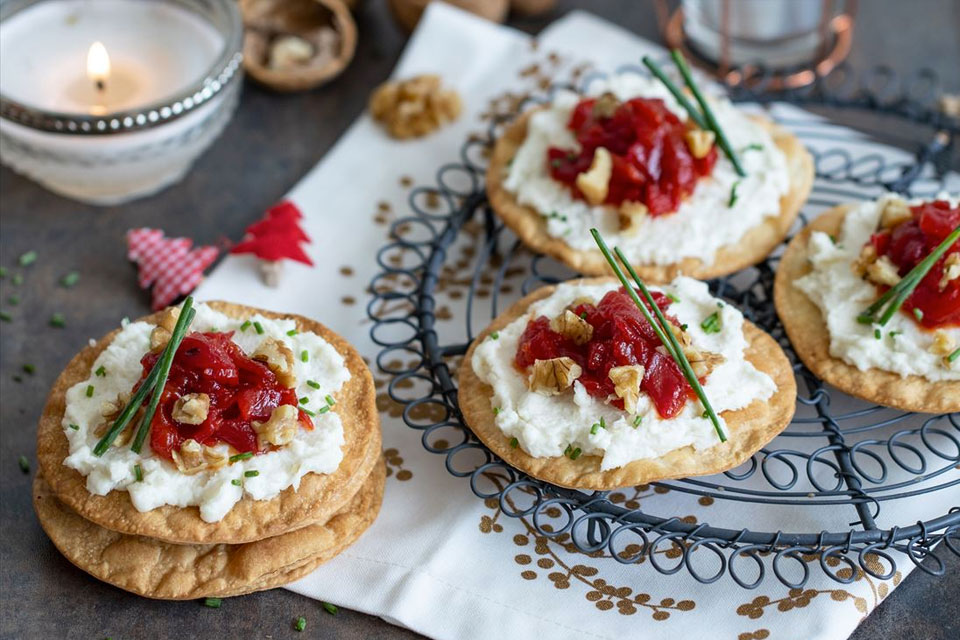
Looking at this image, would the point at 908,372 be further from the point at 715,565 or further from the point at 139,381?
the point at 139,381

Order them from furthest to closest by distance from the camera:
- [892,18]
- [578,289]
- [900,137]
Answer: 1. [892,18]
2. [900,137]
3. [578,289]

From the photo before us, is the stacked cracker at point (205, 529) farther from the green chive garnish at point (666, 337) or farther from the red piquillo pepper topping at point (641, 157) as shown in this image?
the red piquillo pepper topping at point (641, 157)

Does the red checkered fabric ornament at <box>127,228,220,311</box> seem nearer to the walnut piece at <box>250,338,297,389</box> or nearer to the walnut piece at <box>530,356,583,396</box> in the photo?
the walnut piece at <box>250,338,297,389</box>

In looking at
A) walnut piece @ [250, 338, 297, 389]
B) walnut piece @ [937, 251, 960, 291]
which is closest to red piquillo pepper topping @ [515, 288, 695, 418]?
walnut piece @ [250, 338, 297, 389]

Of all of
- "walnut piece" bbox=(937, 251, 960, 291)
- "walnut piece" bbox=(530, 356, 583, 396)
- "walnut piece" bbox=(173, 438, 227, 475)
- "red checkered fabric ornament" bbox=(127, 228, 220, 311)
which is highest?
"walnut piece" bbox=(937, 251, 960, 291)

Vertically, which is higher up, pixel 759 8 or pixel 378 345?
pixel 759 8

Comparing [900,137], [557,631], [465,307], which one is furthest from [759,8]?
[557,631]

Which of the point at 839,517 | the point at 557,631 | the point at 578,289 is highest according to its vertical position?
the point at 578,289
